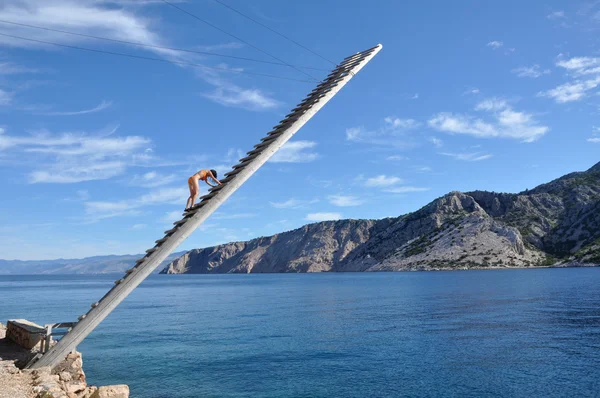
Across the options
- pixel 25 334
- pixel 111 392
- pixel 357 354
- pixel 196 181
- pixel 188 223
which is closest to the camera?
pixel 188 223

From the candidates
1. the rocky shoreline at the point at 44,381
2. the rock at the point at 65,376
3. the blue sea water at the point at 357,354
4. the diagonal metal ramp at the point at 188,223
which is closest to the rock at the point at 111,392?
the rocky shoreline at the point at 44,381

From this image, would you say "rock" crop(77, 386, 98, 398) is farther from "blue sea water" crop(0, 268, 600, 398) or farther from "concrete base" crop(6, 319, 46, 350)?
"blue sea water" crop(0, 268, 600, 398)

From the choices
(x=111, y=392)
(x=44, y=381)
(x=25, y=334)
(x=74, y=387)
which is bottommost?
(x=111, y=392)

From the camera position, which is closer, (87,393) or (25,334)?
(87,393)

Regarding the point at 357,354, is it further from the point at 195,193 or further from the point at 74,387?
the point at 195,193

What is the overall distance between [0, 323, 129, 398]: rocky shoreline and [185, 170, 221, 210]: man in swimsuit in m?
6.77

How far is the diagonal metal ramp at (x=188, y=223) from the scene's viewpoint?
44.9 ft

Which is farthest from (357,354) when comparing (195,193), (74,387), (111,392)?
(195,193)

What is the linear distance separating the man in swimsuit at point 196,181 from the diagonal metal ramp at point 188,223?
41 centimetres

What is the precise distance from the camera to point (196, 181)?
47.9ft

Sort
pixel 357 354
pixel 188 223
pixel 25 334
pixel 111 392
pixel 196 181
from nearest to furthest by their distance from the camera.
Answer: pixel 188 223
pixel 196 181
pixel 111 392
pixel 25 334
pixel 357 354

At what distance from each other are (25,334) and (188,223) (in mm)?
9884

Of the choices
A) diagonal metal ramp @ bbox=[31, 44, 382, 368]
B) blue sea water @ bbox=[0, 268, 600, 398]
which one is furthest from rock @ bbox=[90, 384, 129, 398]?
blue sea water @ bbox=[0, 268, 600, 398]

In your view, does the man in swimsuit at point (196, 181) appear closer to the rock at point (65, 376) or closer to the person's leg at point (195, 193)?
the person's leg at point (195, 193)
